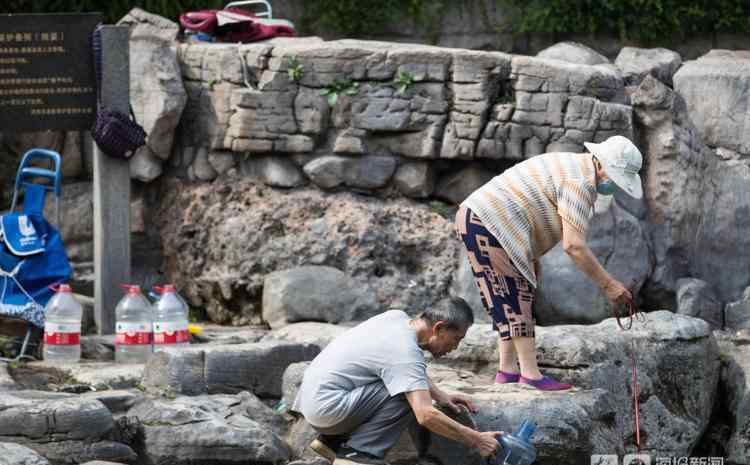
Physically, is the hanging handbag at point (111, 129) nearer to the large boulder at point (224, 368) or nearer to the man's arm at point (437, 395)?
the large boulder at point (224, 368)

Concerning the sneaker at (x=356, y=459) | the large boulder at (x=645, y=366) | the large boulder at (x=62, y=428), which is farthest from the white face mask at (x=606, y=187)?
the large boulder at (x=62, y=428)

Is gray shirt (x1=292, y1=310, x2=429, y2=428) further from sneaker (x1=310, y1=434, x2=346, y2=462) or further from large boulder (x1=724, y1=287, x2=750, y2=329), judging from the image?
large boulder (x1=724, y1=287, x2=750, y2=329)

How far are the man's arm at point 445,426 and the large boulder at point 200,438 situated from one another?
1086 millimetres

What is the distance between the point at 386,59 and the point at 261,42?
44.3 inches

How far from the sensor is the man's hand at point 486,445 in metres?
6.37

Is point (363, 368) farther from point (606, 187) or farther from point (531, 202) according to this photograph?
point (606, 187)

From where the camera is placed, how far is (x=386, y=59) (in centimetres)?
1027

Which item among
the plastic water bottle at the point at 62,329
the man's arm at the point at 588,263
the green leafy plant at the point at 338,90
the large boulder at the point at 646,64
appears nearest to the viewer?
the man's arm at the point at 588,263

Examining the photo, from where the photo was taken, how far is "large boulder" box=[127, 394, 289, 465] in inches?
282

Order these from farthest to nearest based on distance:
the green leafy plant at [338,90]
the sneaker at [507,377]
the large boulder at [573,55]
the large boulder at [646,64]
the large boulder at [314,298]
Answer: the large boulder at [573,55]
the large boulder at [646,64]
the green leafy plant at [338,90]
the large boulder at [314,298]
the sneaker at [507,377]

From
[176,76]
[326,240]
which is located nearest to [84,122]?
[176,76]

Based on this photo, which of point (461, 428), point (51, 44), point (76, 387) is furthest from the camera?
point (51, 44)

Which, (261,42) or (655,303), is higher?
(261,42)

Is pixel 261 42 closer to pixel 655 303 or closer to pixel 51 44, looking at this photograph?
pixel 51 44
